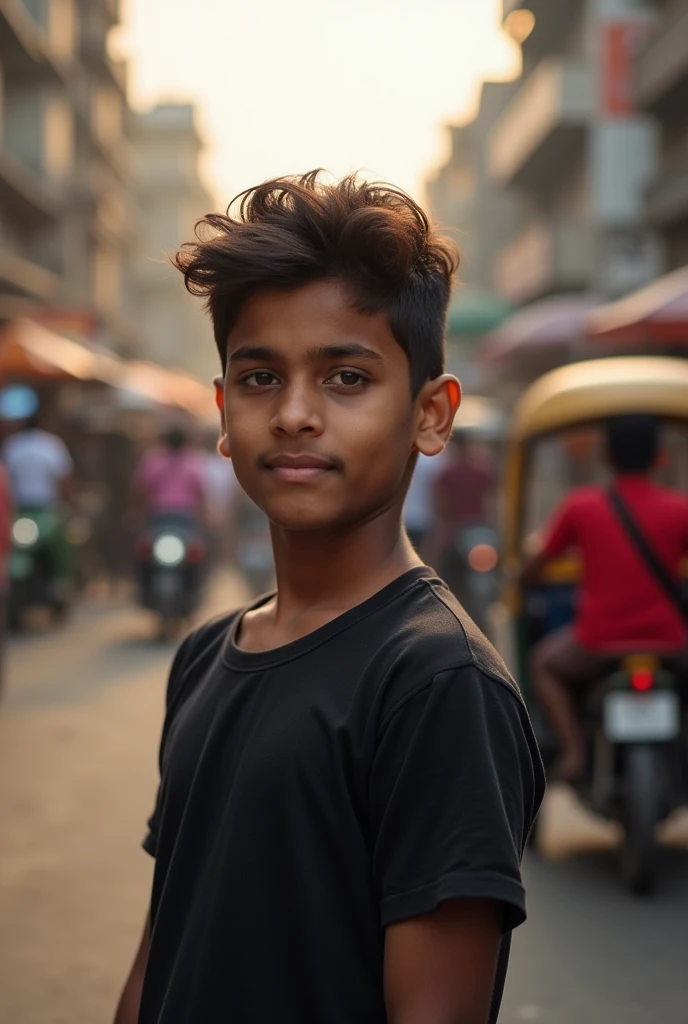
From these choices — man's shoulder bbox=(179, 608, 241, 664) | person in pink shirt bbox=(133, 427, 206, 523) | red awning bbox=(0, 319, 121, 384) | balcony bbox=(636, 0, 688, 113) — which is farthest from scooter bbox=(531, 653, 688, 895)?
balcony bbox=(636, 0, 688, 113)

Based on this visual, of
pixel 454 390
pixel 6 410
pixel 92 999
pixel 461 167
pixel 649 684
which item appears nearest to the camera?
pixel 454 390

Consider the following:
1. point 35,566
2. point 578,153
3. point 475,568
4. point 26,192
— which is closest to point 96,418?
point 35,566

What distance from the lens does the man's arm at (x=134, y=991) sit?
87.1 inches

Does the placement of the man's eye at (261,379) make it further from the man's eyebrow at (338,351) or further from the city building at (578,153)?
the city building at (578,153)

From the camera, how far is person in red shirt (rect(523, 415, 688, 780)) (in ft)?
20.8

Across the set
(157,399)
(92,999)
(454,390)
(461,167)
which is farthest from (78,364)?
(461,167)

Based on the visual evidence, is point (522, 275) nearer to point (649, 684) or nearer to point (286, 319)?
point (649, 684)

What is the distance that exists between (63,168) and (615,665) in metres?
44.1

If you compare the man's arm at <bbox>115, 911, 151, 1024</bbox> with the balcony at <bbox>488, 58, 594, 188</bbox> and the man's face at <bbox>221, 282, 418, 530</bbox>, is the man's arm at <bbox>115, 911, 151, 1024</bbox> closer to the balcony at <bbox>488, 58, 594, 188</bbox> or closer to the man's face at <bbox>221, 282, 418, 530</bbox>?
the man's face at <bbox>221, 282, 418, 530</bbox>


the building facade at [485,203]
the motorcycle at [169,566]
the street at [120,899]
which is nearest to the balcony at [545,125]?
the building facade at [485,203]

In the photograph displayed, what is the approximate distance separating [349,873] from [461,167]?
79901 mm

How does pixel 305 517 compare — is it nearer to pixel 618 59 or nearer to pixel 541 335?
pixel 541 335

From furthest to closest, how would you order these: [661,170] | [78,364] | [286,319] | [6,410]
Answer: [661,170] → [78,364] → [6,410] → [286,319]

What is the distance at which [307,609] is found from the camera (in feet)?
6.94
